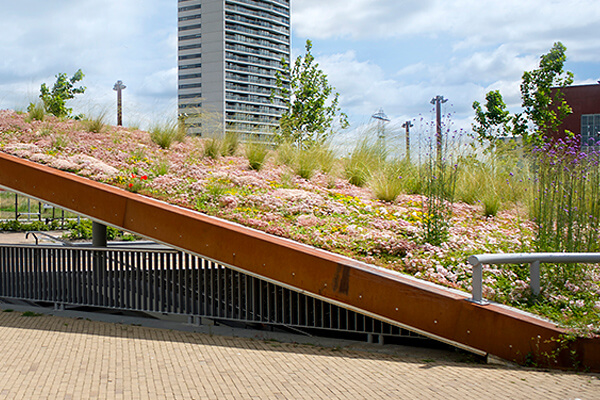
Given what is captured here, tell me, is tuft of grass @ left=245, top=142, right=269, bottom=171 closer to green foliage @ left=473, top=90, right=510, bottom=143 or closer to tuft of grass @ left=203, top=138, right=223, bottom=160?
tuft of grass @ left=203, top=138, right=223, bottom=160

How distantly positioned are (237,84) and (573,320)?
109 meters

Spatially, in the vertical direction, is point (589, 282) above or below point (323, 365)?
above

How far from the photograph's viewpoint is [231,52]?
10788 centimetres

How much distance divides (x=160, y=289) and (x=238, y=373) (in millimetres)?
2734

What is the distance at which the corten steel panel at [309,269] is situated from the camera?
472 centimetres

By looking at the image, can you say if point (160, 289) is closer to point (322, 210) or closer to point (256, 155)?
point (322, 210)

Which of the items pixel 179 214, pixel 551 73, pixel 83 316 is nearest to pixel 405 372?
pixel 179 214

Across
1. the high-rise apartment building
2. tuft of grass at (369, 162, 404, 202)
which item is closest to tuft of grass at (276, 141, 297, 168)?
tuft of grass at (369, 162, 404, 202)

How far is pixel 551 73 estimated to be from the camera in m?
20.4

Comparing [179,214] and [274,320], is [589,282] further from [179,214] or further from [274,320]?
[179,214]

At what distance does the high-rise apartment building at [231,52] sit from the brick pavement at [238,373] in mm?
99725

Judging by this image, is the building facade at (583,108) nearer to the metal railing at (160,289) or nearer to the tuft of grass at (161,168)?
the tuft of grass at (161,168)

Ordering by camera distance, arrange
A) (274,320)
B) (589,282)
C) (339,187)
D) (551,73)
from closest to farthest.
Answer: (589,282)
(274,320)
(339,187)
(551,73)

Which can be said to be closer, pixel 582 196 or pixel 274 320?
pixel 582 196
